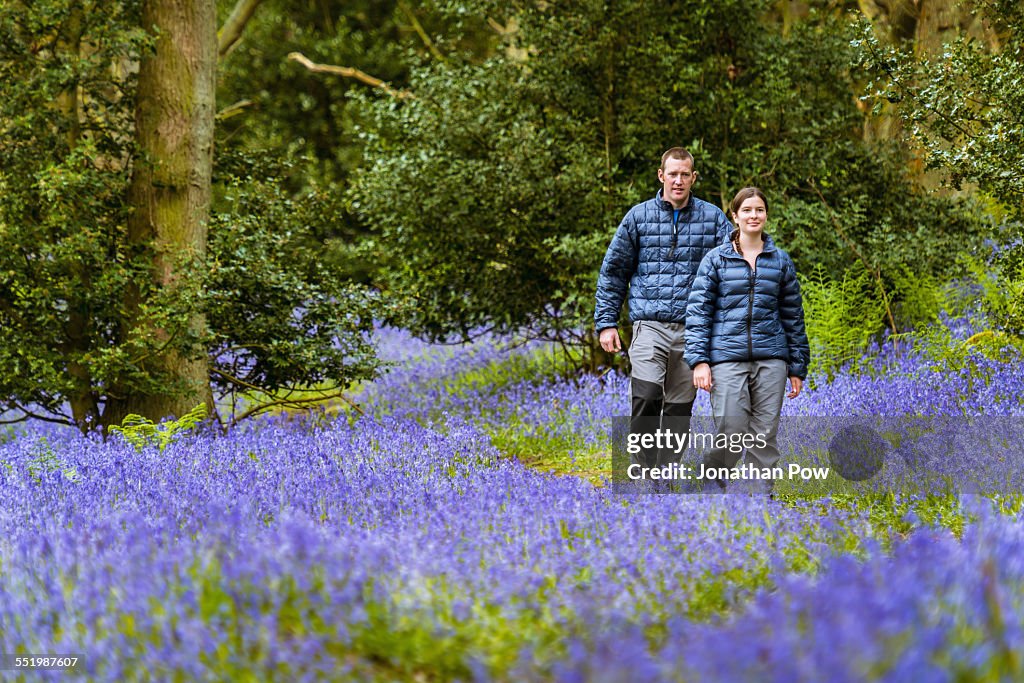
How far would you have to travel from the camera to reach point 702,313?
5.49 metres

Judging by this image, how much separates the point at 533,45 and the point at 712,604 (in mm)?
8186

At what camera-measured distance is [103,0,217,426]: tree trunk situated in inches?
326

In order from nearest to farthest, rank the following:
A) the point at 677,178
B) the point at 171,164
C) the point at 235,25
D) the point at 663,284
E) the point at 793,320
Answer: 1. the point at 793,320
2. the point at 677,178
3. the point at 663,284
4. the point at 171,164
5. the point at 235,25

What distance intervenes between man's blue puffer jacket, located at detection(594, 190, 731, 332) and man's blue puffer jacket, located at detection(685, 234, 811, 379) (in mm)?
518

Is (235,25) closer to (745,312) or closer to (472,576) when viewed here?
(745,312)

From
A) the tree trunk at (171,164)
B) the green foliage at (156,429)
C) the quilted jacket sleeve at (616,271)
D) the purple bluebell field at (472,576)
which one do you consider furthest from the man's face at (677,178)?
the tree trunk at (171,164)

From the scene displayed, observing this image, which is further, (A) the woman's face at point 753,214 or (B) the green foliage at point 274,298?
(B) the green foliage at point 274,298

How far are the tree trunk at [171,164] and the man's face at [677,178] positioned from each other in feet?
13.9

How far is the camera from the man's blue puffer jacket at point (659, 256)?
6.11m

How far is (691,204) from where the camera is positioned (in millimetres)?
6203

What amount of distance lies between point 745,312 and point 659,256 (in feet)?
2.97

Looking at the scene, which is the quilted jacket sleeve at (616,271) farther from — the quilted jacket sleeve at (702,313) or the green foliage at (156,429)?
the green foliage at (156,429)

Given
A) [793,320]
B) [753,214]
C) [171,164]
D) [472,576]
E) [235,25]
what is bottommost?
[472,576]

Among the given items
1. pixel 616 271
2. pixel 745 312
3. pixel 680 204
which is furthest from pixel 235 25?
pixel 745 312
